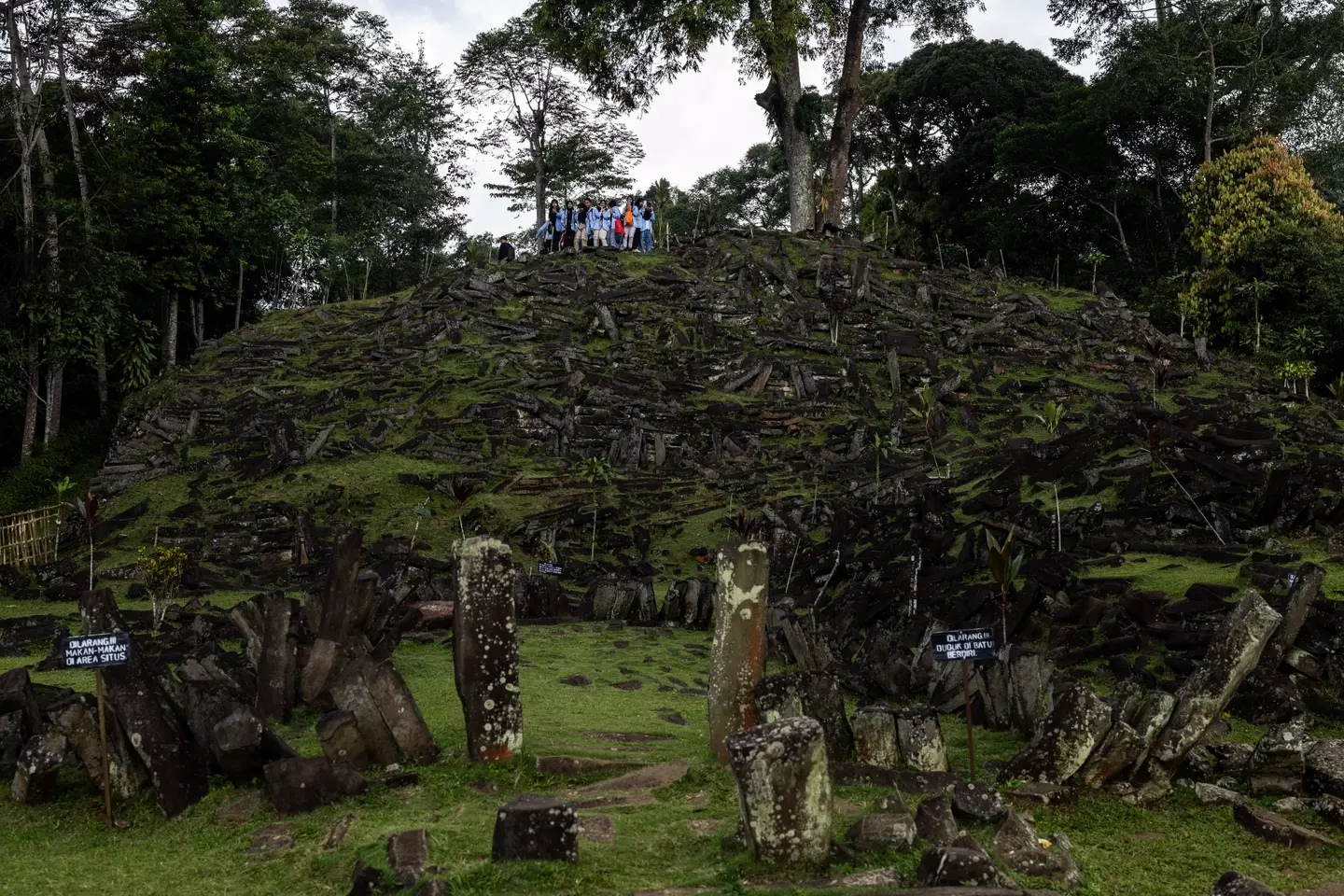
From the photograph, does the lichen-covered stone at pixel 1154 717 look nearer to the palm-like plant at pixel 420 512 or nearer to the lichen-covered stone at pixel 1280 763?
the lichen-covered stone at pixel 1280 763

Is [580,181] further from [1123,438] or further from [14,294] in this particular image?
[1123,438]

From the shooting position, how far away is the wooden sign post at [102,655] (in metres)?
7.12

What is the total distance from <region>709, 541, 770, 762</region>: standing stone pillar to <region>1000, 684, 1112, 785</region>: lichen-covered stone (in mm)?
2124

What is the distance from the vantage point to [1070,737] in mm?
7273

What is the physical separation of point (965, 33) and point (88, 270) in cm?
3156

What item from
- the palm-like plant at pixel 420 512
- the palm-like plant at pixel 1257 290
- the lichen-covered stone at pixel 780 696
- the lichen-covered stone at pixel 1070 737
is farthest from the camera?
the palm-like plant at pixel 1257 290

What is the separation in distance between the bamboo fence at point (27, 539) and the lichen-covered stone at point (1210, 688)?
1963cm

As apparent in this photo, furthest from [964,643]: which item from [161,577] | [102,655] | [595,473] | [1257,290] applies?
[1257,290]

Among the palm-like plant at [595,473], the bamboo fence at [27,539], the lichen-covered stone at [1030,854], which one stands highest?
the palm-like plant at [595,473]

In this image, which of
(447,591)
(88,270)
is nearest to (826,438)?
(447,591)

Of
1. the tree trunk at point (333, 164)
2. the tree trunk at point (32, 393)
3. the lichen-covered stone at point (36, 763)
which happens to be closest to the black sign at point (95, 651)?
the lichen-covered stone at point (36, 763)

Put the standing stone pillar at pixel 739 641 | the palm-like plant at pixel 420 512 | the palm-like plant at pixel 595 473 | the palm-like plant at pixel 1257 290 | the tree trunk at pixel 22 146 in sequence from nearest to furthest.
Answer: the standing stone pillar at pixel 739 641 → the palm-like plant at pixel 420 512 → the palm-like plant at pixel 595 473 → the tree trunk at pixel 22 146 → the palm-like plant at pixel 1257 290

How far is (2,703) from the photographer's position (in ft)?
28.0

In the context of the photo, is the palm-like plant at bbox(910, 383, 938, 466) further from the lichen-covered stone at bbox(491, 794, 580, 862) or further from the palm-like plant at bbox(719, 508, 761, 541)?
the lichen-covered stone at bbox(491, 794, 580, 862)
